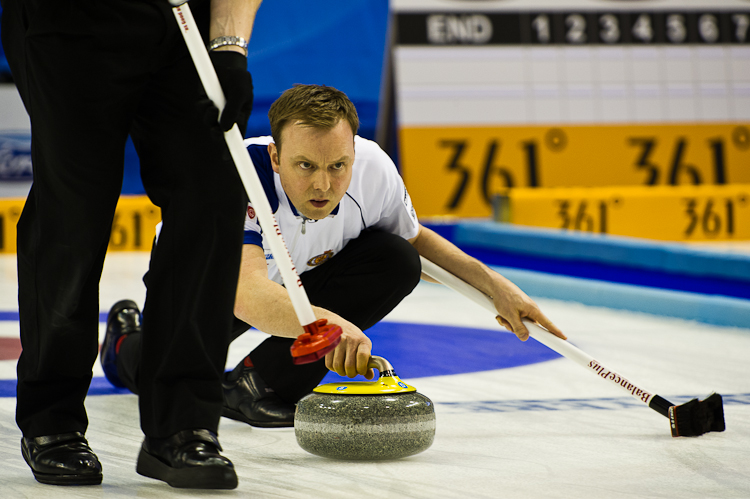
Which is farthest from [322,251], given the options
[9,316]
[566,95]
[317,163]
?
[566,95]

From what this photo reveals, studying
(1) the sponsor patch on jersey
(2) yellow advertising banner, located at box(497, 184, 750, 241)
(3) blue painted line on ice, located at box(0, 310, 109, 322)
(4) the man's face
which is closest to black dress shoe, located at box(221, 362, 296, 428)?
(1) the sponsor patch on jersey

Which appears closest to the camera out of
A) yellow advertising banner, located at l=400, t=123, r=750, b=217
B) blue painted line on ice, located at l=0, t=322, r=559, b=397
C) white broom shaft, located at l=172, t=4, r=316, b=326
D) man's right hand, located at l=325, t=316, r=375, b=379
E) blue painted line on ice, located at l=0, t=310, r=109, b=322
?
white broom shaft, located at l=172, t=4, r=316, b=326

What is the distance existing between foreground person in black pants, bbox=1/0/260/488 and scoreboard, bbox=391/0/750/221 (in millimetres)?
6037

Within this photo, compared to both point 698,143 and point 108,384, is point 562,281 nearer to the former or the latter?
point 108,384

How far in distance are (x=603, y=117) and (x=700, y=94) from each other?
3.03ft

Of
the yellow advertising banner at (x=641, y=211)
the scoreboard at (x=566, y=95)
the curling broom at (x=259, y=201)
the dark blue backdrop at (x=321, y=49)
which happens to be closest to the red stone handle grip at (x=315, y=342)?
the curling broom at (x=259, y=201)

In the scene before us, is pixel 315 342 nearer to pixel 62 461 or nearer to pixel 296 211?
pixel 62 461

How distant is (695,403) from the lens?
1.68m

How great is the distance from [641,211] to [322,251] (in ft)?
16.5

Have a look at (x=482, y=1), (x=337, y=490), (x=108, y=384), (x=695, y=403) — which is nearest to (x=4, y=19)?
(x=337, y=490)

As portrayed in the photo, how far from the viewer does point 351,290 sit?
1.90 m

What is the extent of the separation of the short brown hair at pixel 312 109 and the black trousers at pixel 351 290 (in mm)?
302

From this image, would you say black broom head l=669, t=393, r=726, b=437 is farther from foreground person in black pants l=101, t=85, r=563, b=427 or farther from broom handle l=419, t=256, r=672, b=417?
foreground person in black pants l=101, t=85, r=563, b=427

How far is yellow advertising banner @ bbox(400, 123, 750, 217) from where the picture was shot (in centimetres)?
743
